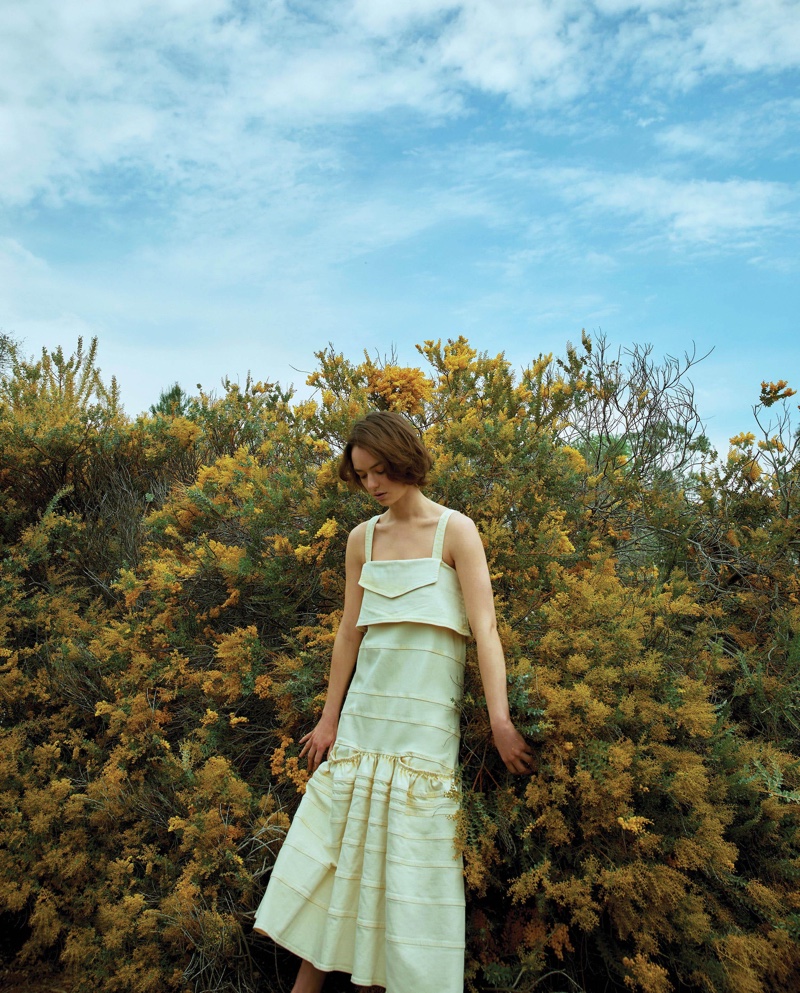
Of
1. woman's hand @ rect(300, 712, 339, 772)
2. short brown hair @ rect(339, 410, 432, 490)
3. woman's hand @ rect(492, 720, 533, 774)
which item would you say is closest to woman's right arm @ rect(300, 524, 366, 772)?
woman's hand @ rect(300, 712, 339, 772)

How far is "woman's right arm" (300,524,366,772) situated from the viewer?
263 centimetres

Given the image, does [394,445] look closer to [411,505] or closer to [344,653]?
[411,505]

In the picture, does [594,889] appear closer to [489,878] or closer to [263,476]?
[489,878]

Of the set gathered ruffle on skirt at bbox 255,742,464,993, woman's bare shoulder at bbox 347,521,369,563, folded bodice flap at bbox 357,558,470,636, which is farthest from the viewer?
woman's bare shoulder at bbox 347,521,369,563

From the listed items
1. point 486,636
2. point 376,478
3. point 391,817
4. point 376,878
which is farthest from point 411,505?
point 376,878

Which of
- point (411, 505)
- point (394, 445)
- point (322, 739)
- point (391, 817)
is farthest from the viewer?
point (322, 739)

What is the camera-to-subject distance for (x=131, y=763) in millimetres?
3670

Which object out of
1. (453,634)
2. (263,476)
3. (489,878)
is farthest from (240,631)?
(489,878)

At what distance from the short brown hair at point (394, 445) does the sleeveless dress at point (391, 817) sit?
0.18m

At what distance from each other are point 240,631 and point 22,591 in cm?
232

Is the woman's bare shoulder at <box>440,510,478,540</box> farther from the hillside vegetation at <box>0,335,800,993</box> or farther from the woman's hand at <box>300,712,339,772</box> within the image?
the woman's hand at <box>300,712,339,772</box>

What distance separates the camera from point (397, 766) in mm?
2283

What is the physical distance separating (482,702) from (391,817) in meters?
0.45

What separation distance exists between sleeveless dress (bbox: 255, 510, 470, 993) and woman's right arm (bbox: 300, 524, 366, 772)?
0.40 feet
